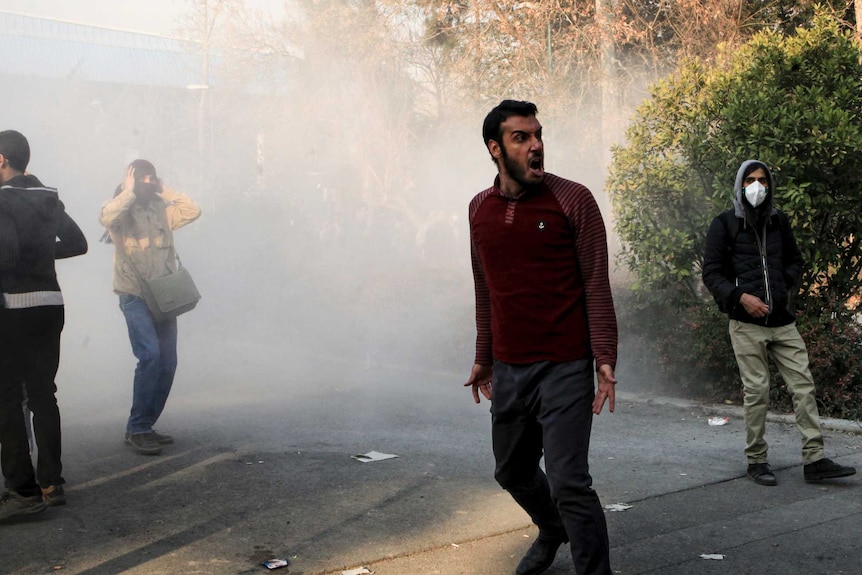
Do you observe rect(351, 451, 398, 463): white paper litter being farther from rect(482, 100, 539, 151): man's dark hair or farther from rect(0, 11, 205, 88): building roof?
rect(0, 11, 205, 88): building roof

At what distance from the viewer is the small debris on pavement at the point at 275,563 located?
14.2ft

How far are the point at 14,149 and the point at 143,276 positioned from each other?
154cm

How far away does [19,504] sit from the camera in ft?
16.5

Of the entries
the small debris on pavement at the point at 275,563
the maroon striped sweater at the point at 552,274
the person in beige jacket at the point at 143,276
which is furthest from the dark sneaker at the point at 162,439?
A: the maroon striped sweater at the point at 552,274

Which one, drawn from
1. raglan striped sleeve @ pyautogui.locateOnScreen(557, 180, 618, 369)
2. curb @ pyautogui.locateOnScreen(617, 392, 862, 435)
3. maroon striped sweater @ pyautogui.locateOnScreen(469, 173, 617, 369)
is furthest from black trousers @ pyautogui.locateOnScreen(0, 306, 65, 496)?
curb @ pyautogui.locateOnScreen(617, 392, 862, 435)

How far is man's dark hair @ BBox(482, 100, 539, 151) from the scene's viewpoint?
3.77 m

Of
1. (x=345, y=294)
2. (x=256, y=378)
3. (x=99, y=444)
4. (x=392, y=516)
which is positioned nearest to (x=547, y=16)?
(x=345, y=294)

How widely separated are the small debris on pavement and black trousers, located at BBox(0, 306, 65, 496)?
57.5 inches

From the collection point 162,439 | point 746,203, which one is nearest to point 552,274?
point 746,203

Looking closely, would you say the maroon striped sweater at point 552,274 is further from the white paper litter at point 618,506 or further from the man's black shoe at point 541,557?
the white paper litter at point 618,506

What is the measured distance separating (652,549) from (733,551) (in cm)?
34

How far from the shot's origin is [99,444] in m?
6.88

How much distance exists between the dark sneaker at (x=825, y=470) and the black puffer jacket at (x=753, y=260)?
787 mm

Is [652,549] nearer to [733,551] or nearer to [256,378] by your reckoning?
[733,551]
